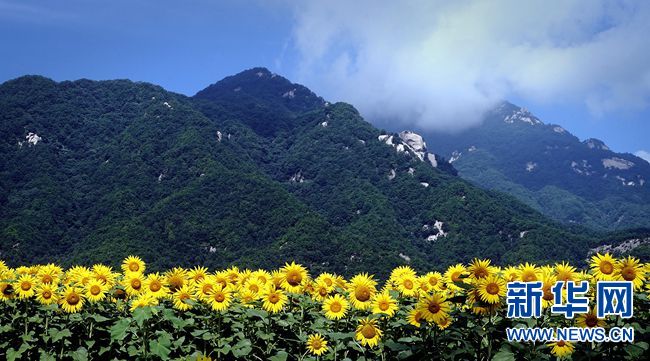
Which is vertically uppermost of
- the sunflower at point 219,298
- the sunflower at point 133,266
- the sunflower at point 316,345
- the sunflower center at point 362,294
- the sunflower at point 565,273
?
the sunflower at point 565,273

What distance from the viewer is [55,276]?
32.8 ft

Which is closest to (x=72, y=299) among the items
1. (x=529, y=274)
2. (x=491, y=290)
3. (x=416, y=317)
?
(x=416, y=317)

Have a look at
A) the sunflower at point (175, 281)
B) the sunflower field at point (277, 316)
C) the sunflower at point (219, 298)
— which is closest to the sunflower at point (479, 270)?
the sunflower field at point (277, 316)

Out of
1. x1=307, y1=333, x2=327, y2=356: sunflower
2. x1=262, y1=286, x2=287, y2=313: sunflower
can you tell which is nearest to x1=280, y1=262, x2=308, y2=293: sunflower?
x1=262, y1=286, x2=287, y2=313: sunflower

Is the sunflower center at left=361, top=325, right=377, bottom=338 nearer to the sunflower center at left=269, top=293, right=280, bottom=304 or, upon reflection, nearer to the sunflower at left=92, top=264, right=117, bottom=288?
the sunflower center at left=269, top=293, right=280, bottom=304

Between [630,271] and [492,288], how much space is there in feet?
6.72

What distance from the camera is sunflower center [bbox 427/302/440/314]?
7755 mm

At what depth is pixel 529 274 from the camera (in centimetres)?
816

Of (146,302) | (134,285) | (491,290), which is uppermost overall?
(491,290)

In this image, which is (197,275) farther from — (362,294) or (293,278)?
(362,294)

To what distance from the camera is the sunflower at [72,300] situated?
29.0ft

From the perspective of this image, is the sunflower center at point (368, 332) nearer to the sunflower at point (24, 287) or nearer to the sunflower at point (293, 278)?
the sunflower at point (293, 278)

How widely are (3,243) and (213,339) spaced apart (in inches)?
6441

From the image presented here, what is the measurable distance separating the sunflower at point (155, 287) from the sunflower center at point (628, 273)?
6.81m
